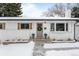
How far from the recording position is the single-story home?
12.5 metres

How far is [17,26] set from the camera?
41.5ft

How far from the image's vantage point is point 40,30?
12898 mm

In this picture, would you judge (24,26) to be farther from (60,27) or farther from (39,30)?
(60,27)

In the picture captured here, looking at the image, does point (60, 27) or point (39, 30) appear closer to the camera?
point (60, 27)

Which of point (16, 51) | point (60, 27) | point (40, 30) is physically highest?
point (60, 27)

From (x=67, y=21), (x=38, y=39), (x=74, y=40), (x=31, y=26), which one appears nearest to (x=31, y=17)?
(x=31, y=26)

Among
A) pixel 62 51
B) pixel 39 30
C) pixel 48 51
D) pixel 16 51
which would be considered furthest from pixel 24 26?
pixel 62 51

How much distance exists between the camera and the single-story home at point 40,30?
12.5 metres

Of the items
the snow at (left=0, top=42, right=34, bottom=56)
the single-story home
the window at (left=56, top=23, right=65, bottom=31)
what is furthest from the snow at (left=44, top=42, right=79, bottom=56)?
the window at (left=56, top=23, right=65, bottom=31)

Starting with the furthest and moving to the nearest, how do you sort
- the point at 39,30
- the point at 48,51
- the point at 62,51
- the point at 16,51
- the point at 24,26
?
the point at 39,30 < the point at 24,26 < the point at 16,51 < the point at 62,51 < the point at 48,51

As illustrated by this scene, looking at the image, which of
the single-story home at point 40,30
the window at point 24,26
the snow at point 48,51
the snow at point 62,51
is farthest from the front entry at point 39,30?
the snow at point 62,51

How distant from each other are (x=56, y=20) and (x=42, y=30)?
1237mm

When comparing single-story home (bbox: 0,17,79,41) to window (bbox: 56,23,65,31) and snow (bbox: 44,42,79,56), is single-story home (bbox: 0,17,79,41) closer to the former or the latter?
window (bbox: 56,23,65,31)

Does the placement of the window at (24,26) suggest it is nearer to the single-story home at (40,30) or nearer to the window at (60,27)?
the single-story home at (40,30)
